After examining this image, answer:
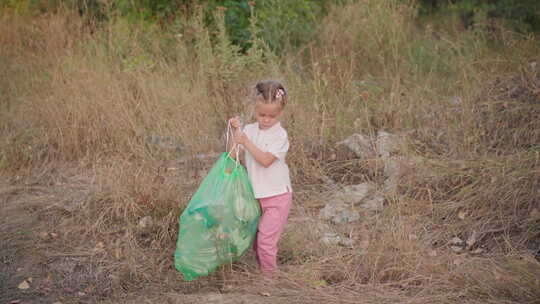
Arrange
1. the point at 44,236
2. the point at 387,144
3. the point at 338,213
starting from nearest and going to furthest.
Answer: the point at 44,236
the point at 338,213
the point at 387,144

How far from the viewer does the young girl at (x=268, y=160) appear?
2787 mm

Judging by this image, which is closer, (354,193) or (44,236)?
(44,236)

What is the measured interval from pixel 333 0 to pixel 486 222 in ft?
16.7

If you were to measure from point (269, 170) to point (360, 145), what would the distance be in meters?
1.65

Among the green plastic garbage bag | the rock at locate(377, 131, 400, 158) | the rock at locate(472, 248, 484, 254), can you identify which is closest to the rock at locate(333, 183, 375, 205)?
the rock at locate(377, 131, 400, 158)

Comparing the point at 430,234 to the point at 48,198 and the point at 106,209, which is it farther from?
the point at 48,198

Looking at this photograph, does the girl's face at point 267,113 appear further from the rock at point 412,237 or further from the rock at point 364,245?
the rock at point 412,237

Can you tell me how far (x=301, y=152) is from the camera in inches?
167

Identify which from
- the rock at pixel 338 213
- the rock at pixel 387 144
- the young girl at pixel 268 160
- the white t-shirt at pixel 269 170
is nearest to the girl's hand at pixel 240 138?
the young girl at pixel 268 160

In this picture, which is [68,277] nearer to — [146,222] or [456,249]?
[146,222]

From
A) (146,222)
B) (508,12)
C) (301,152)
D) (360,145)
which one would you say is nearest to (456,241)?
(360,145)

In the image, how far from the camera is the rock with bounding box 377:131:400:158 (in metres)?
4.27

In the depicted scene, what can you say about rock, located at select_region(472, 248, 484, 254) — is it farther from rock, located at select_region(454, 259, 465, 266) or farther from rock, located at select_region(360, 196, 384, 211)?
rock, located at select_region(360, 196, 384, 211)

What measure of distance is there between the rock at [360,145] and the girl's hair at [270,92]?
164cm
